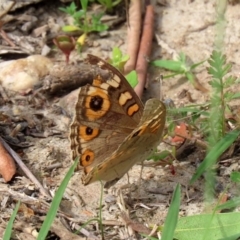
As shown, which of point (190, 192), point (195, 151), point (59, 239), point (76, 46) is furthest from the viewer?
point (76, 46)

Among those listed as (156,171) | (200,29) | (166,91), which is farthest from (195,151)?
(200,29)

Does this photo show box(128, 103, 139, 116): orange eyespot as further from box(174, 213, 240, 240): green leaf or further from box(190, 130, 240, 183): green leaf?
box(174, 213, 240, 240): green leaf

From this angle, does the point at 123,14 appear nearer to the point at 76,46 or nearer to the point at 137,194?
the point at 76,46

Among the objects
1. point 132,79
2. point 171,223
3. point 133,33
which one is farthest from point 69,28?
point 171,223

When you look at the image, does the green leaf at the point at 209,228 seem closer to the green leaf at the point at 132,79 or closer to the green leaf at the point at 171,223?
the green leaf at the point at 171,223

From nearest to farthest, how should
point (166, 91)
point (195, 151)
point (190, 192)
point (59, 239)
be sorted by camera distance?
1. point (59, 239)
2. point (190, 192)
3. point (195, 151)
4. point (166, 91)
